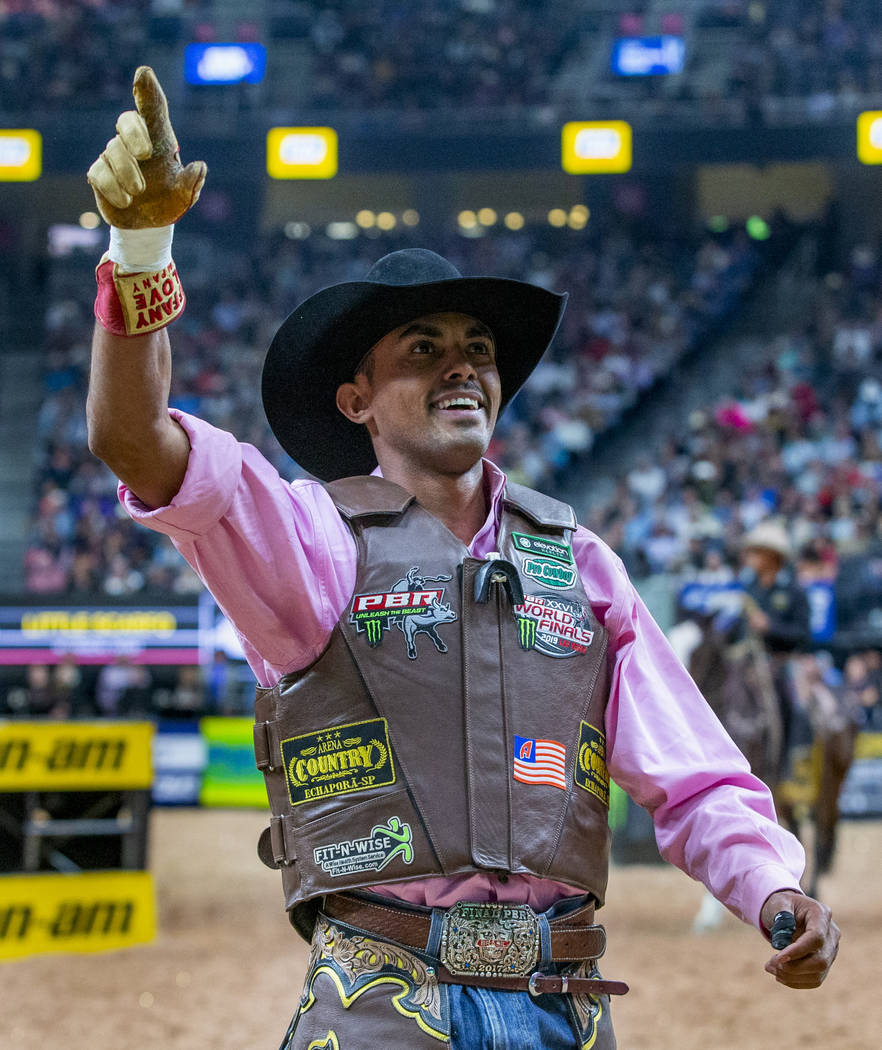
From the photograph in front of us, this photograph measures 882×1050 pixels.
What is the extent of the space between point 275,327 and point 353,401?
20.2 metres

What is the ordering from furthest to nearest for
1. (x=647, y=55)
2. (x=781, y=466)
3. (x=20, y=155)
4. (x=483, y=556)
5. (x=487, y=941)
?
(x=647, y=55) → (x=20, y=155) → (x=781, y=466) → (x=483, y=556) → (x=487, y=941)

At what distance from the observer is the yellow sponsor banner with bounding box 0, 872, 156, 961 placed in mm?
7777

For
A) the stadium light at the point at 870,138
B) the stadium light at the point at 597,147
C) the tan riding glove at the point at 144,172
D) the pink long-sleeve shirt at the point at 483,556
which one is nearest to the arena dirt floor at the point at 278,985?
the pink long-sleeve shirt at the point at 483,556

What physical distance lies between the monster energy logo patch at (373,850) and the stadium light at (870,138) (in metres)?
19.4

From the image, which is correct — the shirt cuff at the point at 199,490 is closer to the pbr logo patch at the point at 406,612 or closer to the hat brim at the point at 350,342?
the pbr logo patch at the point at 406,612

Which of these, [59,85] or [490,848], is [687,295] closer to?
[59,85]

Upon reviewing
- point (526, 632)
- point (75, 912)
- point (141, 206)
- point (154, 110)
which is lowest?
point (75, 912)

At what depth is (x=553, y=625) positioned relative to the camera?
2289 millimetres

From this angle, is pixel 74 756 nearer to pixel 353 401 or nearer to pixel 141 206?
pixel 353 401

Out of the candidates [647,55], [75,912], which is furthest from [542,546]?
[647,55]

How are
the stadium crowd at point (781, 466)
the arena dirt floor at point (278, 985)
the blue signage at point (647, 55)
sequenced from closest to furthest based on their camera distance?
1. the arena dirt floor at point (278, 985)
2. the stadium crowd at point (781, 466)
3. the blue signage at point (647, 55)

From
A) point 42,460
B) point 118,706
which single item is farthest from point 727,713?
point 42,460

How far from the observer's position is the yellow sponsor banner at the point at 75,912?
306 inches

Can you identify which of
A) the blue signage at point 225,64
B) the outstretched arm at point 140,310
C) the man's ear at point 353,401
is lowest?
the man's ear at point 353,401
